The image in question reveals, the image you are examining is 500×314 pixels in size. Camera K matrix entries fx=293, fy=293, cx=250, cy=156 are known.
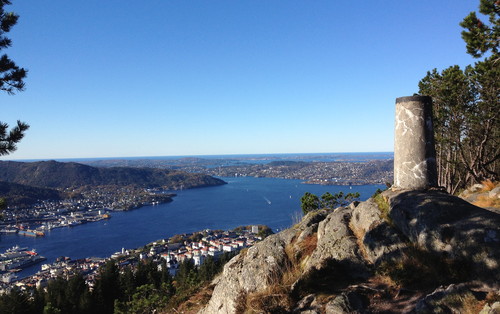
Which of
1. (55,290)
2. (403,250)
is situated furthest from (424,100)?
(55,290)

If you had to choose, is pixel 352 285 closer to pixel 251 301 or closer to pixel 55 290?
pixel 251 301

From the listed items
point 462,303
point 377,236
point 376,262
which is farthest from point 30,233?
point 462,303

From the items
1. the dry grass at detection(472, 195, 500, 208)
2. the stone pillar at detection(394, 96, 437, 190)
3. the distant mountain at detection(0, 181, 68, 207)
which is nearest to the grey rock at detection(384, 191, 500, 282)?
the stone pillar at detection(394, 96, 437, 190)

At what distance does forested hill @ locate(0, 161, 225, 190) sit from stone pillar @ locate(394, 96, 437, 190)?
171 metres

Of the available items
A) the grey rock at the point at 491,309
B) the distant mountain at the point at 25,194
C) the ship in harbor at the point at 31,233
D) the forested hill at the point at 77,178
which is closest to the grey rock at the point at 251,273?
the grey rock at the point at 491,309

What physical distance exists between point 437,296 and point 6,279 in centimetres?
6092

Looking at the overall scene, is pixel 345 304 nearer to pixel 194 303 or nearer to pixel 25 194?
pixel 194 303

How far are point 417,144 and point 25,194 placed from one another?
160 m

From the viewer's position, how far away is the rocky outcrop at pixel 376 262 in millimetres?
5223

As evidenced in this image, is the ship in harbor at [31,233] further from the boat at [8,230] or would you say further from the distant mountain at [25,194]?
the distant mountain at [25,194]

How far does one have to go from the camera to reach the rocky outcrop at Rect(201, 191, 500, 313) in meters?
5.22

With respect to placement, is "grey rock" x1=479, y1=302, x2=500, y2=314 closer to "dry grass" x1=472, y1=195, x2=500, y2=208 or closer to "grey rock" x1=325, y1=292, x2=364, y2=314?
"grey rock" x1=325, y1=292, x2=364, y2=314

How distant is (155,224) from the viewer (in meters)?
89.1

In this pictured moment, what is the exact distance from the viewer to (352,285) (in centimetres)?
606
